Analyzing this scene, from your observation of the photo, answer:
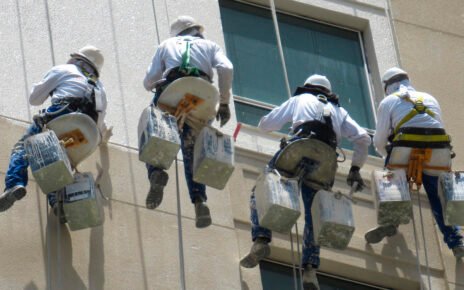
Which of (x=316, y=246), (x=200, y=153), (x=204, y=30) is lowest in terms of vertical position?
(x=316, y=246)

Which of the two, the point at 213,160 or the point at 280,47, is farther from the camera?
the point at 280,47

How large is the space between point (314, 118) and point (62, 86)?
230 centimetres

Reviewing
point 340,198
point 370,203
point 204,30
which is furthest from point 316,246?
point 204,30

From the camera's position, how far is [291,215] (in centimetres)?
1539

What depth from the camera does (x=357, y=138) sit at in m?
16.5

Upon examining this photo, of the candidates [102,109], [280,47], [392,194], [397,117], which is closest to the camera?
[102,109]

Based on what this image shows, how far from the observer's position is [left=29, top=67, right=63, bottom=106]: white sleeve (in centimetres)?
1566

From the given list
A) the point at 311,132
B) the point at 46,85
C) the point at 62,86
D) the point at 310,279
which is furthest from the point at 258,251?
the point at 46,85

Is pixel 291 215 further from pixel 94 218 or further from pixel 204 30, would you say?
pixel 204 30

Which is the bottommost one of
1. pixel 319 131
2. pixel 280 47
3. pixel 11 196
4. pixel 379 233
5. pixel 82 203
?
pixel 379 233

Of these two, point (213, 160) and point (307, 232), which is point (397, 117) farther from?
point (213, 160)

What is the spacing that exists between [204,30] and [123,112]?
1703 millimetres

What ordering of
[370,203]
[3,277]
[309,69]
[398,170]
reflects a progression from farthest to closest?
[309,69] < [370,203] < [398,170] < [3,277]

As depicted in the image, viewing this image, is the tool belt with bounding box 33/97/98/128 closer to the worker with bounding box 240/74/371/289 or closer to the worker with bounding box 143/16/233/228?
the worker with bounding box 143/16/233/228
